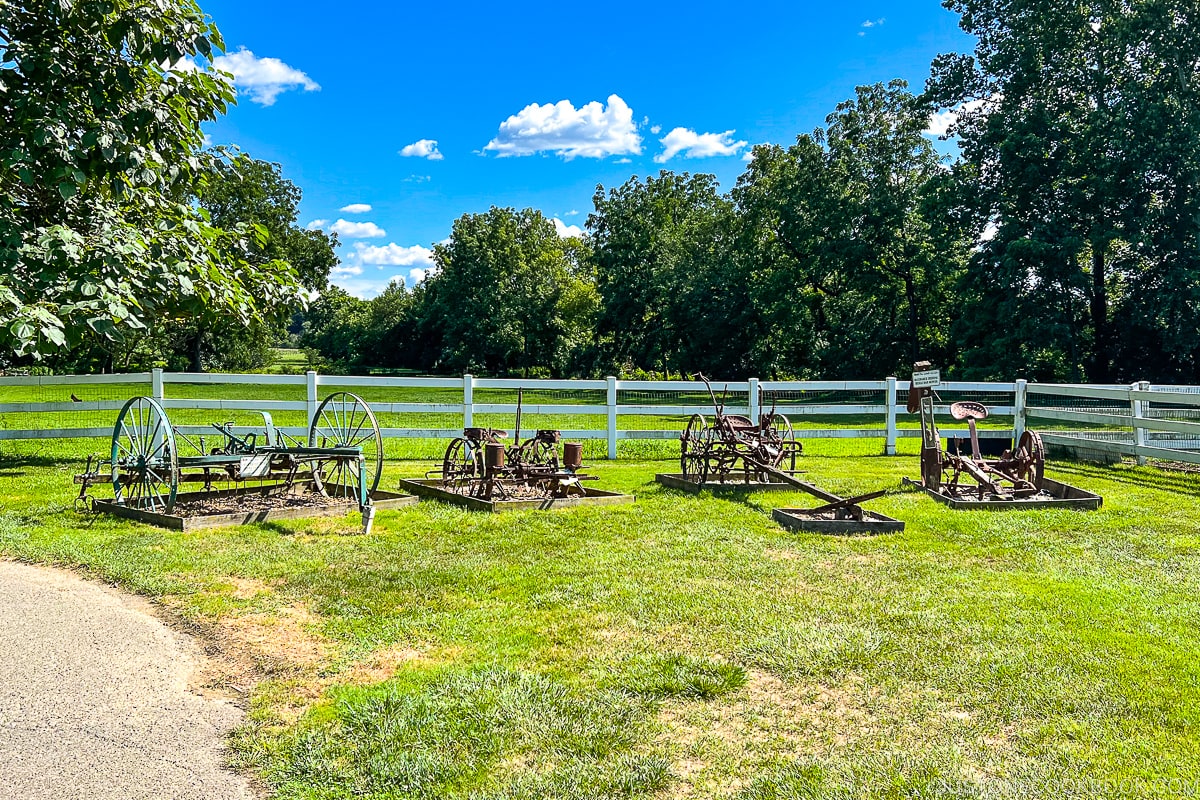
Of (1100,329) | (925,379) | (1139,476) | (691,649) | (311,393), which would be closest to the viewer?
(691,649)

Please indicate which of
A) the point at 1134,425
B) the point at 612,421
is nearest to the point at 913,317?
the point at 1134,425

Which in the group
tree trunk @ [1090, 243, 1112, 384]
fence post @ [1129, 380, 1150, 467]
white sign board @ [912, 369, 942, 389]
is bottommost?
fence post @ [1129, 380, 1150, 467]

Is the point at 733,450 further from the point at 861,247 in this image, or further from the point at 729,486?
the point at 861,247

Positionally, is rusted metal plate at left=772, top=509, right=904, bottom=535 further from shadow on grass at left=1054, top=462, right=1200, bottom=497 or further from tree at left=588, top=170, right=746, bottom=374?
tree at left=588, top=170, right=746, bottom=374

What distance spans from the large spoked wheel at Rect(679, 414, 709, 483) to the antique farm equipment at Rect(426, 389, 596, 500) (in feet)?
4.59

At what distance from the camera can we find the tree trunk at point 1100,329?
23547 mm

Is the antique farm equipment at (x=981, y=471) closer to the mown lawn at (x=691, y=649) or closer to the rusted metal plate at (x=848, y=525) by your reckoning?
the mown lawn at (x=691, y=649)

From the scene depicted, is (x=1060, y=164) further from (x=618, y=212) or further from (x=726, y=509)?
(x=618, y=212)

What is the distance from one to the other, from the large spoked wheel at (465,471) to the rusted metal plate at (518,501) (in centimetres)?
14

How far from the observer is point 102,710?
3422mm

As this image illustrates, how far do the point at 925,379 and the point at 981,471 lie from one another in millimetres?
1120

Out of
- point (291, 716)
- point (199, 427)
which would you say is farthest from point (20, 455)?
point (291, 716)

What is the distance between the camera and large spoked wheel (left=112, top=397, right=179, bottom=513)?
→ 710cm

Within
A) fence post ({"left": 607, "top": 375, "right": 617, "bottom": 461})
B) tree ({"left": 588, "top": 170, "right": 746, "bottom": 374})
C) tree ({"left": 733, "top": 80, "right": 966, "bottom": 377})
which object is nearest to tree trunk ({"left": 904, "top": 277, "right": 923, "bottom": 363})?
tree ({"left": 733, "top": 80, "right": 966, "bottom": 377})
